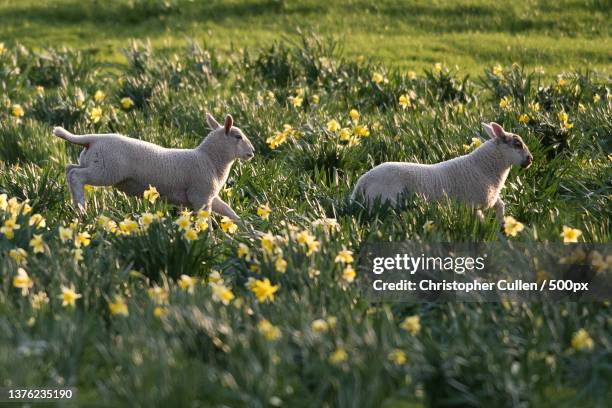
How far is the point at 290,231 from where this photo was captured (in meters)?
5.71

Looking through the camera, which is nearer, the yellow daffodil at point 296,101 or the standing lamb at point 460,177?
the standing lamb at point 460,177

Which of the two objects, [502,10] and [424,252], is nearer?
[424,252]

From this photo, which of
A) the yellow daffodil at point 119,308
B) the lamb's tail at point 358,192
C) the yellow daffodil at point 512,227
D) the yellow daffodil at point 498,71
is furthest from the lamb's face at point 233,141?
the yellow daffodil at point 498,71

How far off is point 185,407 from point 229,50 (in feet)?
35.0

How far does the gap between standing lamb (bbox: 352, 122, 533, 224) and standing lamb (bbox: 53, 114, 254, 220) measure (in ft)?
3.52

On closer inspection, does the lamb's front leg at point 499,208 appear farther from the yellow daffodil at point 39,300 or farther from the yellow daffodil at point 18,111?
the yellow daffodil at point 18,111

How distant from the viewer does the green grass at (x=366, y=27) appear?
14.0m

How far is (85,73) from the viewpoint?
12.8 m

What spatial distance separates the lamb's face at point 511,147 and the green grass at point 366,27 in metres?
6.27

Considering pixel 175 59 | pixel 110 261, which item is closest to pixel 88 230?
pixel 110 261

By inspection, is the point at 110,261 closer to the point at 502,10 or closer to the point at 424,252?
the point at 424,252

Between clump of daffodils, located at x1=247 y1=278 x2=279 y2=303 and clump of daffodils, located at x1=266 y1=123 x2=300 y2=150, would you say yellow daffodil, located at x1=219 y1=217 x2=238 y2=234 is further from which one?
clump of daffodils, located at x1=266 y1=123 x2=300 y2=150

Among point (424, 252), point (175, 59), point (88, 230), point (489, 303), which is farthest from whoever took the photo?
point (175, 59)

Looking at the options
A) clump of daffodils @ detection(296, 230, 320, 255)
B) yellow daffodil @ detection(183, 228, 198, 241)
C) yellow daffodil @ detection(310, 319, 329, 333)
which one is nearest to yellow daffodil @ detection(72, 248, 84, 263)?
yellow daffodil @ detection(183, 228, 198, 241)
